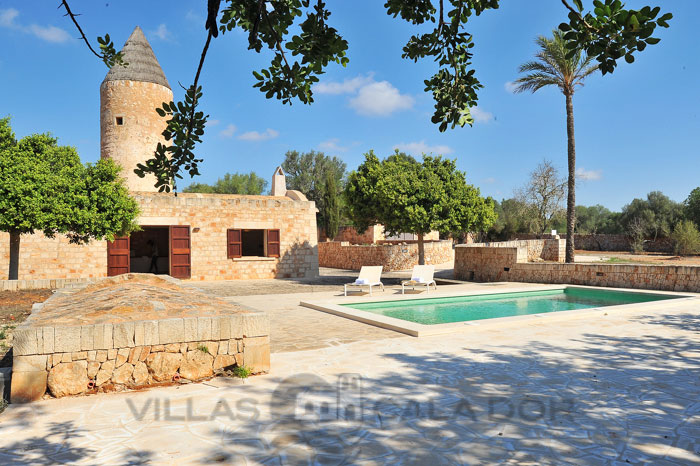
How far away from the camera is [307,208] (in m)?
18.4

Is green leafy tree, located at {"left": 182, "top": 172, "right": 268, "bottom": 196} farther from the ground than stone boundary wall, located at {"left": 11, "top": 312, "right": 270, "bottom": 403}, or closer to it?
farther from the ground

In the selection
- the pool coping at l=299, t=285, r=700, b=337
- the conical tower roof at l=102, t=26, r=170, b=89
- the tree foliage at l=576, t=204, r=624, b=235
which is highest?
the conical tower roof at l=102, t=26, r=170, b=89

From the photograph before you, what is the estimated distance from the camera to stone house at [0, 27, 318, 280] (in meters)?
14.6

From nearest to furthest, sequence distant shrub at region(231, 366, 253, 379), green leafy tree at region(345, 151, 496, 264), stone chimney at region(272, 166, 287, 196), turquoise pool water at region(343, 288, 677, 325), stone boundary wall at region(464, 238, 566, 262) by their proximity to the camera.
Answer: distant shrub at region(231, 366, 253, 379) < turquoise pool water at region(343, 288, 677, 325) < green leafy tree at region(345, 151, 496, 264) < stone boundary wall at region(464, 238, 566, 262) < stone chimney at region(272, 166, 287, 196)

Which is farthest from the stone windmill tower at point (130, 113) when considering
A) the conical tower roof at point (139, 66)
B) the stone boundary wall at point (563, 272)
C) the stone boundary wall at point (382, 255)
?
the stone boundary wall at point (563, 272)

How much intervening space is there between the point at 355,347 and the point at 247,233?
18.8 meters

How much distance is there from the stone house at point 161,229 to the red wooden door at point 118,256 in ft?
0.10

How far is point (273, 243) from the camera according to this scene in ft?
57.8

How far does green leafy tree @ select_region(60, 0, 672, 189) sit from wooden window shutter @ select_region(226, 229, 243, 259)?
1459cm

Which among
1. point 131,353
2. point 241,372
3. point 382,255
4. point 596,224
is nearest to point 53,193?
point 131,353

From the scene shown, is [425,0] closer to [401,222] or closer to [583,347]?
A: [583,347]

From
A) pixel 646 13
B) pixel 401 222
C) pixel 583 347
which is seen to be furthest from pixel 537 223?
pixel 646 13

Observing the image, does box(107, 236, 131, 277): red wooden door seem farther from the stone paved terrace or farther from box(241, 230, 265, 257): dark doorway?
the stone paved terrace

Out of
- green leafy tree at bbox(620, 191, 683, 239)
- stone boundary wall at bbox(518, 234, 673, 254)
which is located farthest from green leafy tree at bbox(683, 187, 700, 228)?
stone boundary wall at bbox(518, 234, 673, 254)
